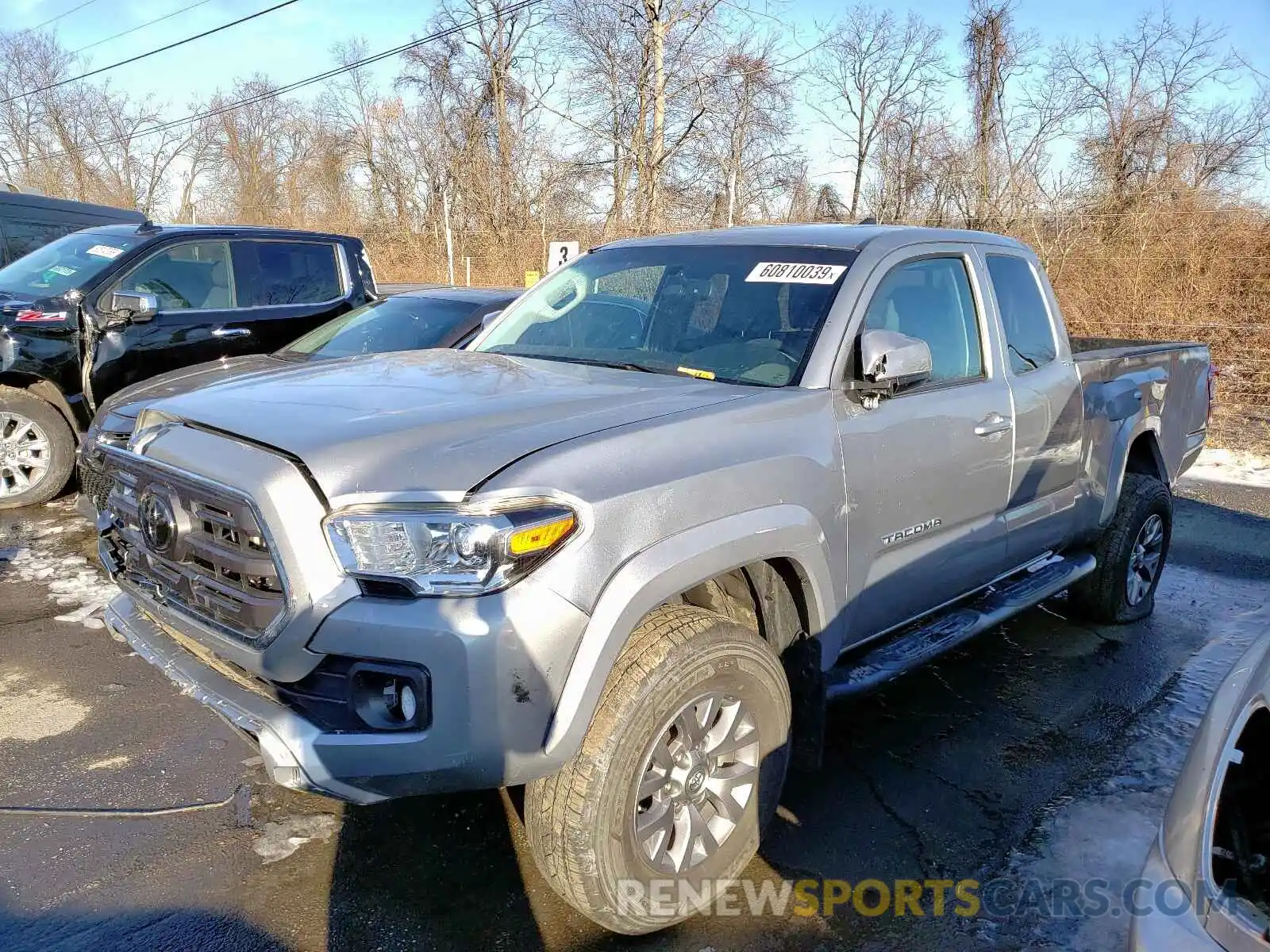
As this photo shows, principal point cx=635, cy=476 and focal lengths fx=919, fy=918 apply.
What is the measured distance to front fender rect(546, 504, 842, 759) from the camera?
221 centimetres

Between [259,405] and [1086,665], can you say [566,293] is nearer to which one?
[259,405]

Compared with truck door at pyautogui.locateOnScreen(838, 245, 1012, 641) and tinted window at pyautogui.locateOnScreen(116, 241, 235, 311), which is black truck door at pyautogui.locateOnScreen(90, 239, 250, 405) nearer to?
tinted window at pyautogui.locateOnScreen(116, 241, 235, 311)

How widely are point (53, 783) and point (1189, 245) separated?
14458 mm

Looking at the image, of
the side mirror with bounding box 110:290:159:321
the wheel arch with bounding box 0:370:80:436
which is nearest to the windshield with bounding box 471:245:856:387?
the side mirror with bounding box 110:290:159:321

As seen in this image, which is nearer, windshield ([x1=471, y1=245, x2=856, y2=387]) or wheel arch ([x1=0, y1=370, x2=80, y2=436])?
windshield ([x1=471, y1=245, x2=856, y2=387])

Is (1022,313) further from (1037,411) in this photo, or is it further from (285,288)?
(285,288)

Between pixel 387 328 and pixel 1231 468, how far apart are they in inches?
312

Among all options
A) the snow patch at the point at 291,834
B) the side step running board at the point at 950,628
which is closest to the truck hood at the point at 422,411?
the side step running board at the point at 950,628

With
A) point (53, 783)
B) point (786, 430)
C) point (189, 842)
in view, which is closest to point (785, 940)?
point (786, 430)

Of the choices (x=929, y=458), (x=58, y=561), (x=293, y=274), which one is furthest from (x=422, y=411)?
(x=293, y=274)

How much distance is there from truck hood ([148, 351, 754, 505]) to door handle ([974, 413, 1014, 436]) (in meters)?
1.18

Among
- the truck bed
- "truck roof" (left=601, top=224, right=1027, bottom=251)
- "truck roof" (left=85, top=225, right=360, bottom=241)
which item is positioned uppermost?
"truck roof" (left=85, top=225, right=360, bottom=241)

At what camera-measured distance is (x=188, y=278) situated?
710cm

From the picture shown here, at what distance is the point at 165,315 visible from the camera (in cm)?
681
